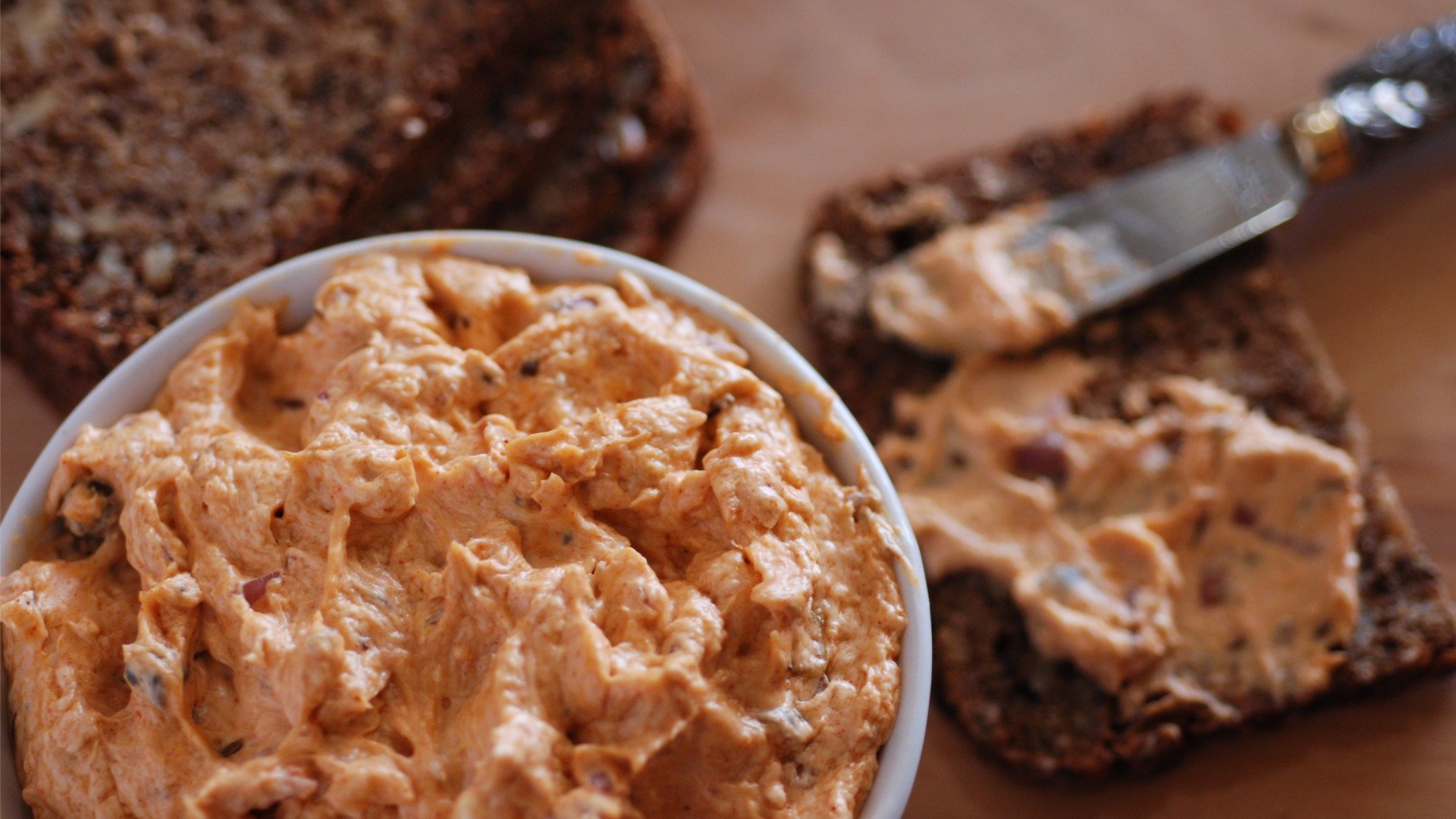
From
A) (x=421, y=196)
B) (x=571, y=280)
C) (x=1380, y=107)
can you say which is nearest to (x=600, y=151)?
(x=421, y=196)

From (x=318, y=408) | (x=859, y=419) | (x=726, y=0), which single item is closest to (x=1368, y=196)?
(x=859, y=419)

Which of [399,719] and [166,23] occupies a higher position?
[166,23]

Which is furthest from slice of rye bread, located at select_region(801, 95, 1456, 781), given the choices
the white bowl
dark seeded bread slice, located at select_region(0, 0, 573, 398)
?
dark seeded bread slice, located at select_region(0, 0, 573, 398)

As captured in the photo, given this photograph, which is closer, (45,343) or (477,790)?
(477,790)

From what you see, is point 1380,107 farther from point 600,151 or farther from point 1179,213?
point 600,151

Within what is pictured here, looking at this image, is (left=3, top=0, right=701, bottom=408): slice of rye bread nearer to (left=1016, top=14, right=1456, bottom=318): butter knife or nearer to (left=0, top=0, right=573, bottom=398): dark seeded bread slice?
(left=0, top=0, right=573, bottom=398): dark seeded bread slice

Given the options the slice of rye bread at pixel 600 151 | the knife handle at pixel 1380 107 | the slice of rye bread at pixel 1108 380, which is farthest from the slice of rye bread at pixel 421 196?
the knife handle at pixel 1380 107

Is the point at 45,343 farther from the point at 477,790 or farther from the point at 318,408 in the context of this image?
the point at 477,790
